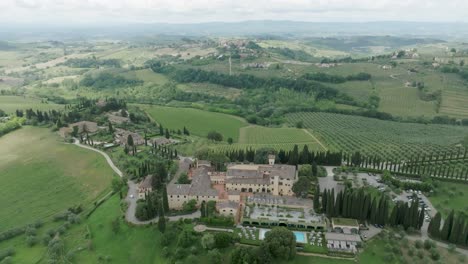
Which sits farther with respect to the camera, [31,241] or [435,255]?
[31,241]

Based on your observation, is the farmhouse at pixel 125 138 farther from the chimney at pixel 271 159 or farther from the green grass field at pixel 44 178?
the chimney at pixel 271 159

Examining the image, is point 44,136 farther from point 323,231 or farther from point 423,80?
point 423,80

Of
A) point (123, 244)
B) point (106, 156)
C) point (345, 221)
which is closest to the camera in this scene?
point (123, 244)

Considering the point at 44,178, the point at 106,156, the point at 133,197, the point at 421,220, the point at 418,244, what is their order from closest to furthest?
the point at 418,244
the point at 421,220
the point at 133,197
the point at 44,178
the point at 106,156

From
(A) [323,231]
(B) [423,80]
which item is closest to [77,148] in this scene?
(A) [323,231]

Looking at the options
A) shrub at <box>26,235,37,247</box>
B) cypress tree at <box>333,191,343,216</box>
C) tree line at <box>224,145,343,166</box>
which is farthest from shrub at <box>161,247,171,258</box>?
tree line at <box>224,145,343,166</box>

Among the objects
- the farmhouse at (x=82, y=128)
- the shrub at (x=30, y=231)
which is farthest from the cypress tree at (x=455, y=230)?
the farmhouse at (x=82, y=128)

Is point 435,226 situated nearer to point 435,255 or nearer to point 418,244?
point 418,244

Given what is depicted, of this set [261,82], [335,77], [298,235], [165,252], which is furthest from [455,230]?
[261,82]
